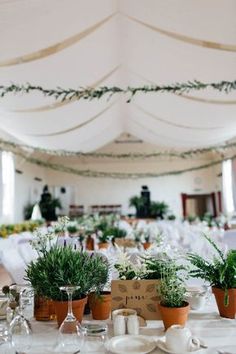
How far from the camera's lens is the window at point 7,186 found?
10.7m

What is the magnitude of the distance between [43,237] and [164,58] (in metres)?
4.08

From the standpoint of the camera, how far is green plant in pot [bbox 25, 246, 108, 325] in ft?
4.84

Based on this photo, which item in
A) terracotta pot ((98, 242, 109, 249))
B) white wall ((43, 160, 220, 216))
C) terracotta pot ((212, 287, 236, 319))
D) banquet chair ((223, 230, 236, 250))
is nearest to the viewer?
terracotta pot ((212, 287, 236, 319))

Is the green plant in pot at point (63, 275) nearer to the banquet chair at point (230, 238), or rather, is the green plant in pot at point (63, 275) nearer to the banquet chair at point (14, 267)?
the banquet chair at point (14, 267)

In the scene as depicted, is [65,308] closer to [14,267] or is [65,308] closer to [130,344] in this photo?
[130,344]

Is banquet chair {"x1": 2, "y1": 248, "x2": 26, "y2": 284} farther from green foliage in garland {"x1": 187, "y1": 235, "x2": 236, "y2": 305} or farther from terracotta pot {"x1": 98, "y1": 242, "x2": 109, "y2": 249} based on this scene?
green foliage in garland {"x1": 187, "y1": 235, "x2": 236, "y2": 305}

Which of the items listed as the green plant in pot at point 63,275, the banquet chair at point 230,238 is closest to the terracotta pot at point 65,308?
the green plant in pot at point 63,275

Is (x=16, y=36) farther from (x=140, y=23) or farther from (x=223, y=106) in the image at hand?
(x=223, y=106)

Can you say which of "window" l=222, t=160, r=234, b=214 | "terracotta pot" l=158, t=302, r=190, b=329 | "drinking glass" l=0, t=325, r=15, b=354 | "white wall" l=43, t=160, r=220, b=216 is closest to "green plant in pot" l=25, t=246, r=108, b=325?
"drinking glass" l=0, t=325, r=15, b=354

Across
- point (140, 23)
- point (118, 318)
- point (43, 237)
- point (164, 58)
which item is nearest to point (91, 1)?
point (140, 23)

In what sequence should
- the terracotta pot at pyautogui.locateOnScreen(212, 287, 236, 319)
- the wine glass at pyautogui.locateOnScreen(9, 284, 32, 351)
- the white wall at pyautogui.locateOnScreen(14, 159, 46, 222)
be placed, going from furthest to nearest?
the white wall at pyautogui.locateOnScreen(14, 159, 46, 222) → the terracotta pot at pyautogui.locateOnScreen(212, 287, 236, 319) → the wine glass at pyautogui.locateOnScreen(9, 284, 32, 351)

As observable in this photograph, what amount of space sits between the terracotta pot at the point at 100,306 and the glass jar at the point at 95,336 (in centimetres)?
10

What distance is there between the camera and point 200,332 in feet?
4.91

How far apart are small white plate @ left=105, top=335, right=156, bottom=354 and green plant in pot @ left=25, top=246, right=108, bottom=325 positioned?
0.79ft
